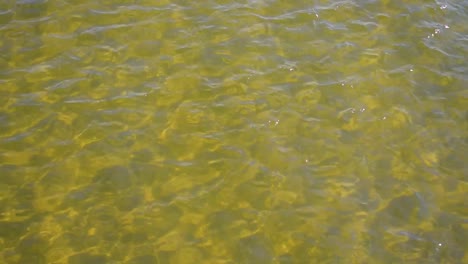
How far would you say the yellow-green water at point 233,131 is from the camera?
18.7 ft

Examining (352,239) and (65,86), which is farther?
(65,86)

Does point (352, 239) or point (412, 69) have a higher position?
point (412, 69)

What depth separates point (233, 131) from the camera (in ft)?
22.2

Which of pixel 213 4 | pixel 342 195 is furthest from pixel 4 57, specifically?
pixel 342 195

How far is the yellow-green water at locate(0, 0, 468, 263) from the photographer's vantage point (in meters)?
5.71

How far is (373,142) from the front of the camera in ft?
22.3

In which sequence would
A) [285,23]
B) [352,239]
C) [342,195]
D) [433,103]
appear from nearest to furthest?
[352,239] → [342,195] → [433,103] → [285,23]

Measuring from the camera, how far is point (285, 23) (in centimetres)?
831

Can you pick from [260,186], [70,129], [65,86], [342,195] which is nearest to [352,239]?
[342,195]

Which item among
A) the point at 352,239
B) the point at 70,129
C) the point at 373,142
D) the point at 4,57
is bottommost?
the point at 352,239

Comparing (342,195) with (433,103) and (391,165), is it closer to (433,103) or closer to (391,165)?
Result: (391,165)

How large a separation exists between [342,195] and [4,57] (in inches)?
214

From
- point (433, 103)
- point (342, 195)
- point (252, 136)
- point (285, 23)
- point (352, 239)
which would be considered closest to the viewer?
point (352, 239)

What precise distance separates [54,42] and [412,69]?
19.0 ft
